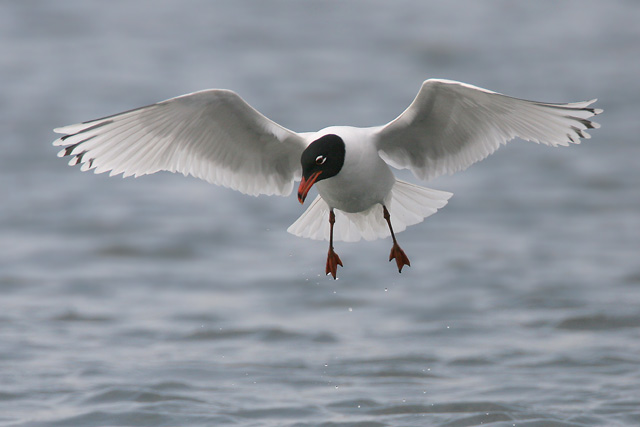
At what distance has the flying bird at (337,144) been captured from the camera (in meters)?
6.35

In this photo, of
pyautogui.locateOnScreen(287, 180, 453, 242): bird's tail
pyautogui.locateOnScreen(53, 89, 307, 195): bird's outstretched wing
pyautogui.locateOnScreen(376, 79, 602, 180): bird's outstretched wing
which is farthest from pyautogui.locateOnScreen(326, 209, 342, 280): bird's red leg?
pyautogui.locateOnScreen(376, 79, 602, 180): bird's outstretched wing

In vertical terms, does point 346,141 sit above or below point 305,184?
above

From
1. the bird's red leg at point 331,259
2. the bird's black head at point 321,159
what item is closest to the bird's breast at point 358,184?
the bird's black head at point 321,159

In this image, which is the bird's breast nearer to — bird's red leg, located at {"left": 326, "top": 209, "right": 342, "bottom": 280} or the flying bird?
the flying bird

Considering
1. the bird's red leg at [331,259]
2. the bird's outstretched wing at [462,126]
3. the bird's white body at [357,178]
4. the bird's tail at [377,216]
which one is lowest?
the bird's red leg at [331,259]

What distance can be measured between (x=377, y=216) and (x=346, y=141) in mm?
1036

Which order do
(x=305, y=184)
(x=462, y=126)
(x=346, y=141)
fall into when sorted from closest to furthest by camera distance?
(x=305, y=184) < (x=346, y=141) < (x=462, y=126)

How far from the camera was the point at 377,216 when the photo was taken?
24.0 ft

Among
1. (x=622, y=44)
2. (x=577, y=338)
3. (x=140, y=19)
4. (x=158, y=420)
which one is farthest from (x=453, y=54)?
(x=158, y=420)

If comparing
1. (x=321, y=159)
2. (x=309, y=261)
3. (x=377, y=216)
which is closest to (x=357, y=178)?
(x=321, y=159)

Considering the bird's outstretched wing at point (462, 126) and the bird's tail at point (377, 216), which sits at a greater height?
the bird's outstretched wing at point (462, 126)

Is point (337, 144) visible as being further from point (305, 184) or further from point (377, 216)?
point (377, 216)

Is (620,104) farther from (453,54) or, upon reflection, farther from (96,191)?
(96,191)

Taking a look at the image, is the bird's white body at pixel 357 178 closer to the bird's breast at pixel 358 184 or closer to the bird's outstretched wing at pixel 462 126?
the bird's breast at pixel 358 184
